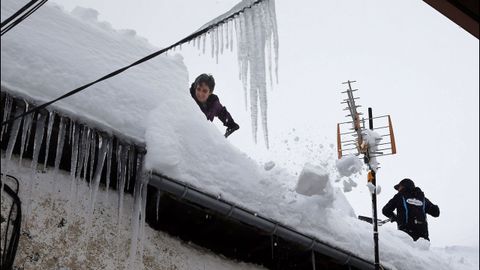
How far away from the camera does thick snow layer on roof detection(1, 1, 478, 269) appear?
3.65 metres

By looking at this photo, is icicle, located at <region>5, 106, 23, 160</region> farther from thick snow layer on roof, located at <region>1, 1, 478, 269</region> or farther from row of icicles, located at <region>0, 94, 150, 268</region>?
thick snow layer on roof, located at <region>1, 1, 478, 269</region>

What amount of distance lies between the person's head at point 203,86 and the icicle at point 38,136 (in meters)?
2.49

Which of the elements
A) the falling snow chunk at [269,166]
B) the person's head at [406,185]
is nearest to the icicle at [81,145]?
the falling snow chunk at [269,166]

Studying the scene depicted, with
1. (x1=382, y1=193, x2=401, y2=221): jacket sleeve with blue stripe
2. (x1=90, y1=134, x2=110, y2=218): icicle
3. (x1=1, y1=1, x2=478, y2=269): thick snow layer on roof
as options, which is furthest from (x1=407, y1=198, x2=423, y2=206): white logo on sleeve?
(x1=90, y1=134, x2=110, y2=218): icicle

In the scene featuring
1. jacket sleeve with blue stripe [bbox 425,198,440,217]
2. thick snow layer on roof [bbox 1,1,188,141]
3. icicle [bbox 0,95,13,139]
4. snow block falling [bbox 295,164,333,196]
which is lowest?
jacket sleeve with blue stripe [bbox 425,198,440,217]

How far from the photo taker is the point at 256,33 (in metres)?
3.40

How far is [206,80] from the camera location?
586 centimetres

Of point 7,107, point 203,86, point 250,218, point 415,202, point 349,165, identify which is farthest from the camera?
point 415,202

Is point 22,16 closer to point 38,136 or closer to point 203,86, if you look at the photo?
point 38,136

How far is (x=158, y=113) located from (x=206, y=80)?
184cm

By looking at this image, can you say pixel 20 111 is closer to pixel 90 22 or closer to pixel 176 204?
pixel 176 204

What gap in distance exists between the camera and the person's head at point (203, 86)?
5.82m

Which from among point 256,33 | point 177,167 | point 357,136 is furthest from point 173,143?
point 357,136

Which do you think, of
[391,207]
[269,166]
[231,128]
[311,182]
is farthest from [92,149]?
[391,207]
